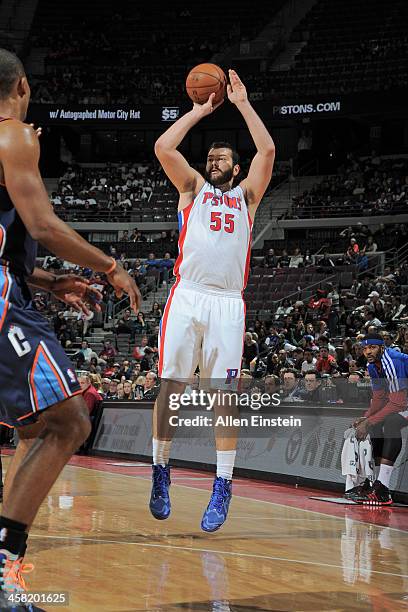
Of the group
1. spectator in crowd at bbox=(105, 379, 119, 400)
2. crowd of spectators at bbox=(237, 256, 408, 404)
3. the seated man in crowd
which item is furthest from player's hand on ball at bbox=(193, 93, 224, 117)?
spectator in crowd at bbox=(105, 379, 119, 400)

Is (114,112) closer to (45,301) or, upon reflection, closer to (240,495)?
(45,301)

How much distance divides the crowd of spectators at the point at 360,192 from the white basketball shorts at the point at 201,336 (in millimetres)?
21829

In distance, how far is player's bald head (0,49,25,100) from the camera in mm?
3332

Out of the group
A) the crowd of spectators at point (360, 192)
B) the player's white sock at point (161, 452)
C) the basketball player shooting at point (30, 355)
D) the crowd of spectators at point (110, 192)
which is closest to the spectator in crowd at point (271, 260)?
the crowd of spectators at point (360, 192)

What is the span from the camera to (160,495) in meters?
5.54

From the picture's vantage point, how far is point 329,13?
34000 mm

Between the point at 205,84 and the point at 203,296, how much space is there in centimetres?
148

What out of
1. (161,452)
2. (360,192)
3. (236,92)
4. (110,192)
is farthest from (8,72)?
(110,192)

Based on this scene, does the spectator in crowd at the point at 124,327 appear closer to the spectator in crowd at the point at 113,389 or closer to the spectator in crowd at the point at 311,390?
the spectator in crowd at the point at 113,389

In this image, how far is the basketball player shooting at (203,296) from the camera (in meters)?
5.71

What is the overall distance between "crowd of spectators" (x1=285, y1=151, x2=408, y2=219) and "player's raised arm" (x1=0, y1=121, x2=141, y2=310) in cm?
2438

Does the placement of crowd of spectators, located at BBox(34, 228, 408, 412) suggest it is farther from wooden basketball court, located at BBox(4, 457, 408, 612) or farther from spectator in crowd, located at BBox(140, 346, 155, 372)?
Result: wooden basketball court, located at BBox(4, 457, 408, 612)

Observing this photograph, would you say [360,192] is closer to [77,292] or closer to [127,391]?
[127,391]

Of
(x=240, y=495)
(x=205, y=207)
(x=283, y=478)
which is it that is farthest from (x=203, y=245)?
(x=283, y=478)
